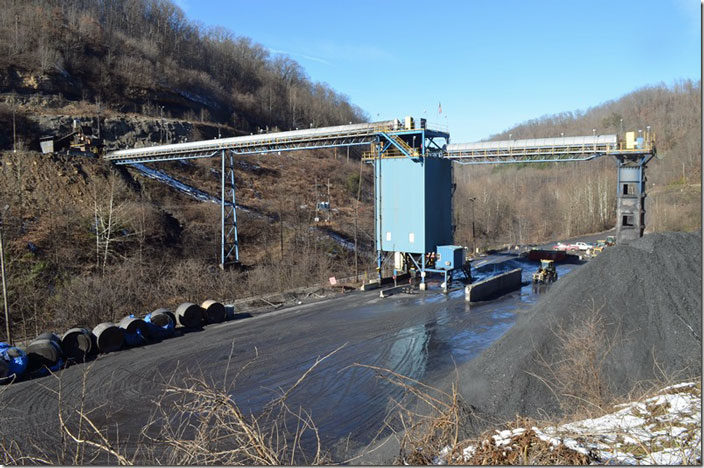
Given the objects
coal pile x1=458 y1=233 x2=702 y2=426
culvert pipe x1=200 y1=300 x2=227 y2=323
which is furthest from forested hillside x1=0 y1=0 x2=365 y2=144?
coal pile x1=458 y1=233 x2=702 y2=426

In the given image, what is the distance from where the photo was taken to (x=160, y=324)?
1880cm

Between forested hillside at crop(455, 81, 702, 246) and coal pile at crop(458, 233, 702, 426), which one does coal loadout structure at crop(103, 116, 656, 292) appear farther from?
forested hillside at crop(455, 81, 702, 246)

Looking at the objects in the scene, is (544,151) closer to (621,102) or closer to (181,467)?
(181,467)

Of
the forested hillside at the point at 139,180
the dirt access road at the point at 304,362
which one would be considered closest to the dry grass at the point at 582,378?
the dirt access road at the point at 304,362

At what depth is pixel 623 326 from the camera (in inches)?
474

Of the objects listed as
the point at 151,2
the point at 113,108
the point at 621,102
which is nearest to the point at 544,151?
the point at 113,108

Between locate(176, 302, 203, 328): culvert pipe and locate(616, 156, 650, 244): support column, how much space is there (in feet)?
72.6

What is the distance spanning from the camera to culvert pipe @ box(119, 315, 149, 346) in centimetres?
1755

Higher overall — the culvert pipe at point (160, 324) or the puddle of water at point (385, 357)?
the culvert pipe at point (160, 324)

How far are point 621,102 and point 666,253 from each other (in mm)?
132365

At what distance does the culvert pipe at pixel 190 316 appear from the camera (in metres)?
19.9

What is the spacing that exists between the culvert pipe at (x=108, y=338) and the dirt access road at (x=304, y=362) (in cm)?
33

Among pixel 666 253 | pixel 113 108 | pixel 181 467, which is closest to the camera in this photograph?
pixel 181 467

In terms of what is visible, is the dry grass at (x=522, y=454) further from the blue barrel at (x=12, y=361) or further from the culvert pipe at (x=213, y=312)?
the culvert pipe at (x=213, y=312)
